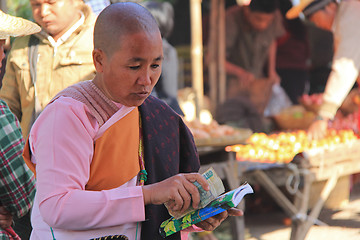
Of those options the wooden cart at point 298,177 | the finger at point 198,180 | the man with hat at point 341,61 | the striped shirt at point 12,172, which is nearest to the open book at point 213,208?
the finger at point 198,180

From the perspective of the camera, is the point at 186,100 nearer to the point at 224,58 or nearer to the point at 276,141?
the point at 224,58

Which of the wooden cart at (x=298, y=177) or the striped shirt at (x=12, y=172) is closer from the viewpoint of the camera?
the striped shirt at (x=12, y=172)

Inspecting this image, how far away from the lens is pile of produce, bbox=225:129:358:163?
5.08 meters

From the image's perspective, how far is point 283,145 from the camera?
5.52 metres

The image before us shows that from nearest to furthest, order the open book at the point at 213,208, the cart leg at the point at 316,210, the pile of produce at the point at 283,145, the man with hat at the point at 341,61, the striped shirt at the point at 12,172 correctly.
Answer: the open book at the point at 213,208
the striped shirt at the point at 12,172
the cart leg at the point at 316,210
the pile of produce at the point at 283,145
the man with hat at the point at 341,61

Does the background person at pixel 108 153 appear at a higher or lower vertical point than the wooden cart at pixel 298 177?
higher

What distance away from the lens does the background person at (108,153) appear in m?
1.46

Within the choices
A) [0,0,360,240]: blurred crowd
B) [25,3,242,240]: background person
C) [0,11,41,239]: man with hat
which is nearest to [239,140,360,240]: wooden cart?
[0,0,360,240]: blurred crowd

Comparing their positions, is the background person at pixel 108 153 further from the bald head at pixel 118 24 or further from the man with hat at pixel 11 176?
the man with hat at pixel 11 176

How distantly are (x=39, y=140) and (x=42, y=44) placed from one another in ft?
5.18

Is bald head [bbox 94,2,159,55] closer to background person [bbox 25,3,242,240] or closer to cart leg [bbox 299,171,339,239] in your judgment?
background person [bbox 25,3,242,240]

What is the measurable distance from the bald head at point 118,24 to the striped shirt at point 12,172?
2.77 ft

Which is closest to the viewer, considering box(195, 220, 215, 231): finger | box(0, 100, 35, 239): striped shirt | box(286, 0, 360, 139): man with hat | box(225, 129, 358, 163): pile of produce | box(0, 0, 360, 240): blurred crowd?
box(195, 220, 215, 231): finger

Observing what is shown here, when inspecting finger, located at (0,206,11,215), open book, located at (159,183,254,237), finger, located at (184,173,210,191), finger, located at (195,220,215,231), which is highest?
finger, located at (184,173,210,191)
